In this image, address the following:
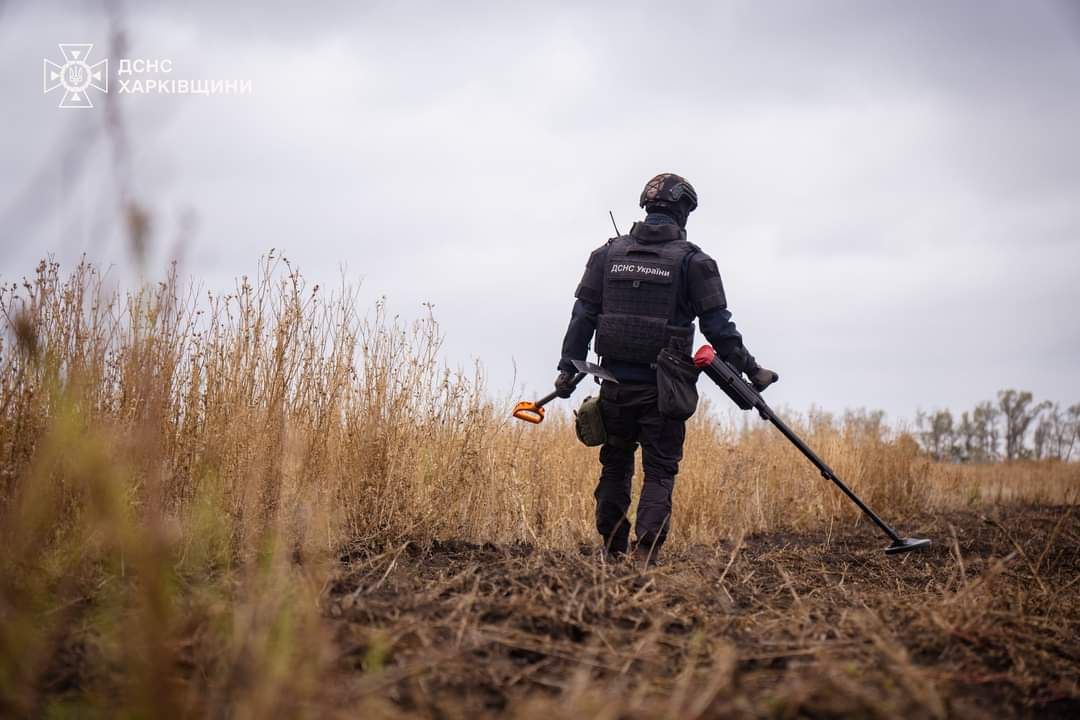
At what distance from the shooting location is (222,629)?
2.31 meters

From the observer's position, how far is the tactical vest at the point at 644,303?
4602 millimetres

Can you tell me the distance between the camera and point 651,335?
4.60m

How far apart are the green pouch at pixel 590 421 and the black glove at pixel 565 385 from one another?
0.16 meters

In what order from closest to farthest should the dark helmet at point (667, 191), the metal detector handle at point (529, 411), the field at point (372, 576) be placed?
the field at point (372, 576) → the metal detector handle at point (529, 411) → the dark helmet at point (667, 191)

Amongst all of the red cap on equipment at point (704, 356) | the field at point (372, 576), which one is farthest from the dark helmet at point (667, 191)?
the field at point (372, 576)

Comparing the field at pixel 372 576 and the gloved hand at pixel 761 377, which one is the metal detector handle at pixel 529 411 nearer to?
the field at pixel 372 576

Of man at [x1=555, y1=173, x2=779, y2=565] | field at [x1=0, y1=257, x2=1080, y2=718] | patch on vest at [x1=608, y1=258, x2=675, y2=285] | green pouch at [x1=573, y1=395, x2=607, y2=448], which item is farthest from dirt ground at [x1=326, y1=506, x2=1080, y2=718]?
patch on vest at [x1=608, y1=258, x2=675, y2=285]

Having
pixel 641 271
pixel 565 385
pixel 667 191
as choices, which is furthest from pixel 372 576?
pixel 667 191

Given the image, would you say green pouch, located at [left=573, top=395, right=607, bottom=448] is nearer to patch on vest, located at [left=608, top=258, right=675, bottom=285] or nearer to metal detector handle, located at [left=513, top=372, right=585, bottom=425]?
metal detector handle, located at [left=513, top=372, right=585, bottom=425]

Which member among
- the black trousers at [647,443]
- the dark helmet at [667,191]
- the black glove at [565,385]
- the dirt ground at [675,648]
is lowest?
the dirt ground at [675,648]

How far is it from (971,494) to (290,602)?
12.7 m

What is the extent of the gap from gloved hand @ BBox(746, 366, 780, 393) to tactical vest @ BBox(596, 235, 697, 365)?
1.40 feet

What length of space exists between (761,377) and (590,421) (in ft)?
3.33

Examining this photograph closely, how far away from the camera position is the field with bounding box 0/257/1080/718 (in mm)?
1968
